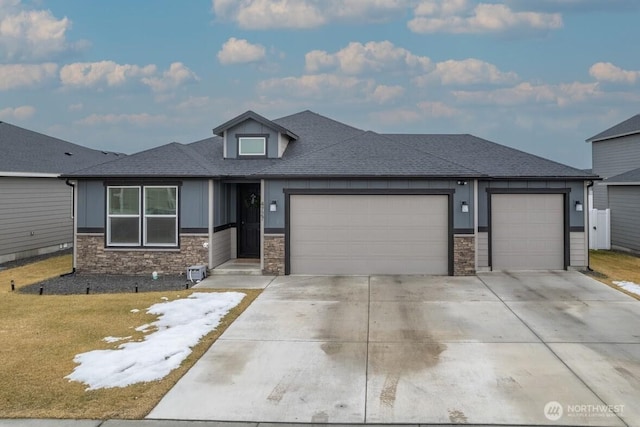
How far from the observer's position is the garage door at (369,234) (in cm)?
1312

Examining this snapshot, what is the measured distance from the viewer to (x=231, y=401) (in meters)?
5.42

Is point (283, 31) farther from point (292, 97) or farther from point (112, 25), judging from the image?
point (112, 25)

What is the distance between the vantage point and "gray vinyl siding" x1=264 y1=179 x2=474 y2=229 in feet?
42.8

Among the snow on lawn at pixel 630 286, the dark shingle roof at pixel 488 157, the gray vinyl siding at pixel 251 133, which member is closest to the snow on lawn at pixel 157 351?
the gray vinyl siding at pixel 251 133

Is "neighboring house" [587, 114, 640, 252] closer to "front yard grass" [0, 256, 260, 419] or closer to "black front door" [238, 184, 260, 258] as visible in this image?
"black front door" [238, 184, 260, 258]

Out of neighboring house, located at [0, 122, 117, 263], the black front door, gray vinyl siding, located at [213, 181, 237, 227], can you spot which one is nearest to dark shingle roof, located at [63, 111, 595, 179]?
gray vinyl siding, located at [213, 181, 237, 227]

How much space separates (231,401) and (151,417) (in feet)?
2.85

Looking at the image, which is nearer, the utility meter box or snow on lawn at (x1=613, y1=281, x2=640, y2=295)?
snow on lawn at (x1=613, y1=281, x2=640, y2=295)

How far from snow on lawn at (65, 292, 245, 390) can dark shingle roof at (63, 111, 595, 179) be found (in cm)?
471

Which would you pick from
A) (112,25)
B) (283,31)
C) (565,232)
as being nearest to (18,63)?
(112,25)

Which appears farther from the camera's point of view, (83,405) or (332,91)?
(332,91)

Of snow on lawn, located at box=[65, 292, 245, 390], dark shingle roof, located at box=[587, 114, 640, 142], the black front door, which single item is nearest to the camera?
snow on lawn, located at box=[65, 292, 245, 390]

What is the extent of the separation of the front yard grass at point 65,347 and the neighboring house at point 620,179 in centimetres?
1478

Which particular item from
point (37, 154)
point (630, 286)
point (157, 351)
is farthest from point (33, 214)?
point (630, 286)
